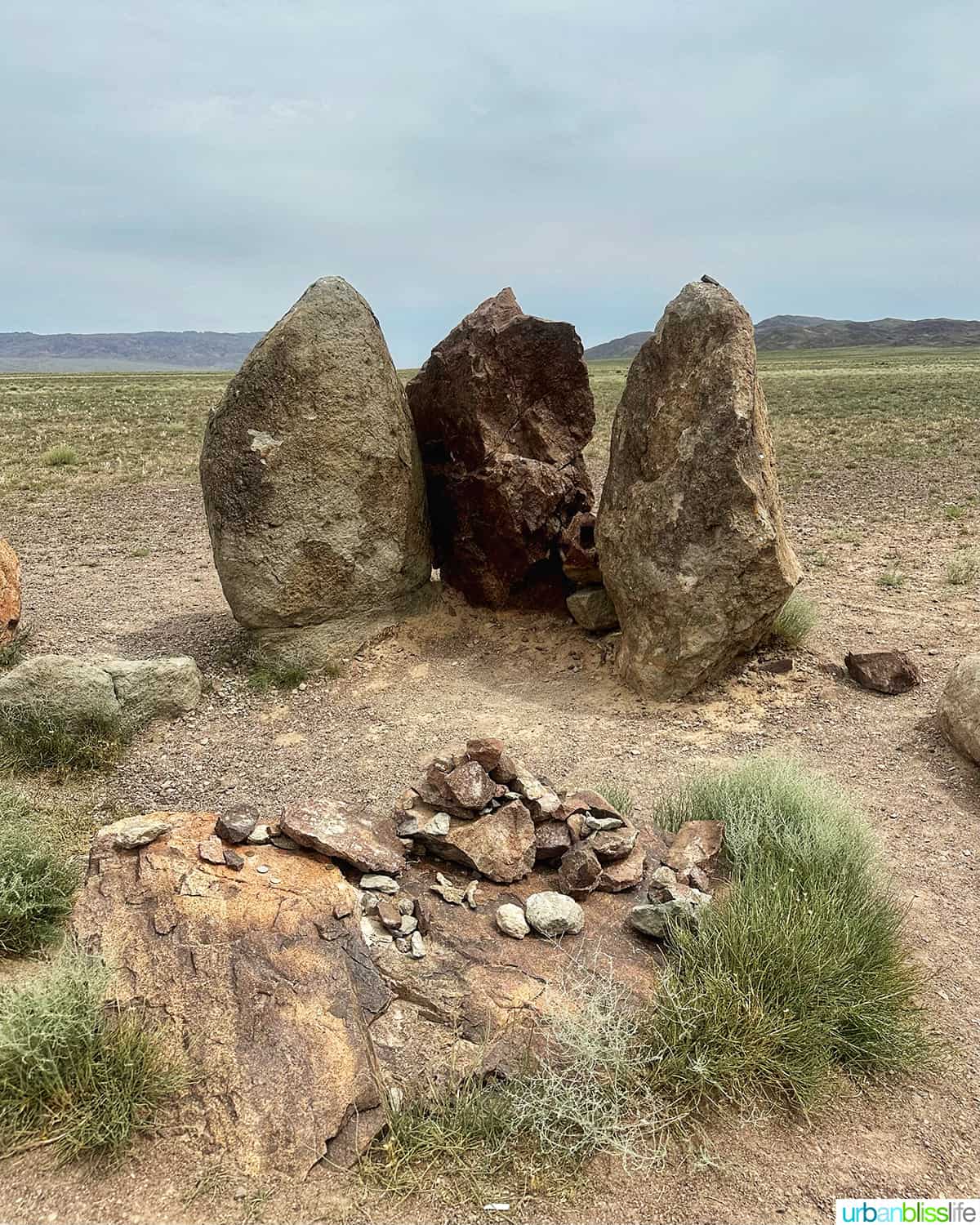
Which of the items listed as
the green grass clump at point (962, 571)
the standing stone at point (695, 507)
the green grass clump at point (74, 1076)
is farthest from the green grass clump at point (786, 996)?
the green grass clump at point (962, 571)

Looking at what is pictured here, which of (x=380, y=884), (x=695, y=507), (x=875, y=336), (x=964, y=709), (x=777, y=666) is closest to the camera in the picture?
(x=380, y=884)

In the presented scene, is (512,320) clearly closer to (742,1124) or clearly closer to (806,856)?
(806,856)

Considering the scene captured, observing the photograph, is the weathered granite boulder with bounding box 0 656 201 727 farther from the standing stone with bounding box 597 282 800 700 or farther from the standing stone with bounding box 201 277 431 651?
the standing stone with bounding box 597 282 800 700

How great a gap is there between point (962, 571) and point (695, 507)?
452 centimetres

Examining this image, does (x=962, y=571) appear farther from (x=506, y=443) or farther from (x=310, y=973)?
(x=310, y=973)

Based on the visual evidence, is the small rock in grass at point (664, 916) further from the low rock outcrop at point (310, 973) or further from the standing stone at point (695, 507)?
the standing stone at point (695, 507)

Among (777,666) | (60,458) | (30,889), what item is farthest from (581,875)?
(60,458)

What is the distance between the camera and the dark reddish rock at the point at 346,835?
4.10 m

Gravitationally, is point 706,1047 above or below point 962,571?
below

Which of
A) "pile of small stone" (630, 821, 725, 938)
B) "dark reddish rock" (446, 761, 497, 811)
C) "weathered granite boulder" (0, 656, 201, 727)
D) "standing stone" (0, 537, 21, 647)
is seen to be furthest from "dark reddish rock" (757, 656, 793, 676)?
"standing stone" (0, 537, 21, 647)

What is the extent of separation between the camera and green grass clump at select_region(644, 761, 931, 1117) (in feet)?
10.6

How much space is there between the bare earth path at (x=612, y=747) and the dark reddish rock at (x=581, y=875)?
1223 millimetres

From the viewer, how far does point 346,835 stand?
166 inches

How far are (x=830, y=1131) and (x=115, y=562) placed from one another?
36.4 ft
